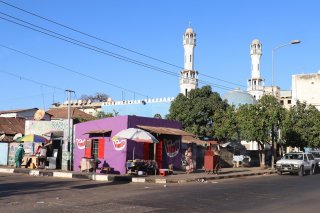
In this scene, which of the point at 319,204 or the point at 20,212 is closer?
the point at 20,212

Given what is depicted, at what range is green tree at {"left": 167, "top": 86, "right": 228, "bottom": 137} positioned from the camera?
5456 cm

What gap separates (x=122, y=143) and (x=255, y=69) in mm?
68607

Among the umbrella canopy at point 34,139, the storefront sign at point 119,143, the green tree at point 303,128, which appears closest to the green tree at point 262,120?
the green tree at point 303,128

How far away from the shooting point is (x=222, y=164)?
37.0m

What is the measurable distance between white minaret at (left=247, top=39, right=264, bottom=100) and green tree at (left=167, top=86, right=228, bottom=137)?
1354 inches

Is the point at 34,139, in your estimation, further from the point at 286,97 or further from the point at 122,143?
the point at 286,97

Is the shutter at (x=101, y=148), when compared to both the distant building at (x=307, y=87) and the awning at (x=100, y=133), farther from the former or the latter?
the distant building at (x=307, y=87)

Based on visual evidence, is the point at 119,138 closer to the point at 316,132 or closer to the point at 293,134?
the point at 293,134

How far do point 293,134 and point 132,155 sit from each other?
20.7m

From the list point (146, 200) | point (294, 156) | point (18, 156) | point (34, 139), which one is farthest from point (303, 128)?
point (146, 200)

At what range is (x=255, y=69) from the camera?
8988 cm

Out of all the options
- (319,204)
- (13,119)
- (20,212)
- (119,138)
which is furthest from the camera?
(13,119)

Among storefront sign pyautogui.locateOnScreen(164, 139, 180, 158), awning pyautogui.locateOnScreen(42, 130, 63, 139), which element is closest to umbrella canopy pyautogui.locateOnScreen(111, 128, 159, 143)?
storefront sign pyautogui.locateOnScreen(164, 139, 180, 158)

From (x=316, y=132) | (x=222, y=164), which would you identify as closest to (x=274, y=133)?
(x=222, y=164)
